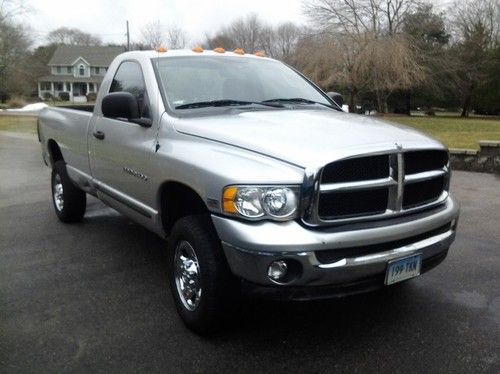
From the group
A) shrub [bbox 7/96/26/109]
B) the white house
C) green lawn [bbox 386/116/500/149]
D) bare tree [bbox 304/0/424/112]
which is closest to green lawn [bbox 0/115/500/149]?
green lawn [bbox 386/116/500/149]

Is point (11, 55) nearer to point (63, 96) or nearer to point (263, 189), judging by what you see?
point (63, 96)

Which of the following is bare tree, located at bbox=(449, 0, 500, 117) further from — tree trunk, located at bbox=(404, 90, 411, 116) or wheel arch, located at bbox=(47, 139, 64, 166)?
wheel arch, located at bbox=(47, 139, 64, 166)

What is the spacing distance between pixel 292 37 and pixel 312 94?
214ft

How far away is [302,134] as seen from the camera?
126 inches

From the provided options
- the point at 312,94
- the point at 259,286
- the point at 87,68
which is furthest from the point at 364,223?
the point at 87,68

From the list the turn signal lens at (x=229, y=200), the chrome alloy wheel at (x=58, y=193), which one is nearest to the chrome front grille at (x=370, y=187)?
the turn signal lens at (x=229, y=200)

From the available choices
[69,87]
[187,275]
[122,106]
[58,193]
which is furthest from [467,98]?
[69,87]

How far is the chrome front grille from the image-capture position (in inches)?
113

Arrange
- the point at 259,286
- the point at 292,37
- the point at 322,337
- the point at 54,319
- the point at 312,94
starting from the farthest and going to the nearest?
the point at 292,37, the point at 312,94, the point at 54,319, the point at 322,337, the point at 259,286

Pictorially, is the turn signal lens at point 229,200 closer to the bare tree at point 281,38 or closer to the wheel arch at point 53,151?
the wheel arch at point 53,151

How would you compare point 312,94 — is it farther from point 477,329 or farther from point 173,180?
point 477,329

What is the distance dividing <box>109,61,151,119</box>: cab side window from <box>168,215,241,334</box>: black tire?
116cm

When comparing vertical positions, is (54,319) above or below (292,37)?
below

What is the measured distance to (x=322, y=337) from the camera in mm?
3412
